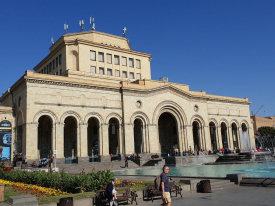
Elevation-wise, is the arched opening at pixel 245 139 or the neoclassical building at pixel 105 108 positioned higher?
the neoclassical building at pixel 105 108

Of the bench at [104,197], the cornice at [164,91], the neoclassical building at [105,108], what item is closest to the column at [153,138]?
the neoclassical building at [105,108]

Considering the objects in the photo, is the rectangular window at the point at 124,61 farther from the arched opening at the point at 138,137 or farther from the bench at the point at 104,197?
the bench at the point at 104,197

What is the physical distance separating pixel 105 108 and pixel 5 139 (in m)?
13.0

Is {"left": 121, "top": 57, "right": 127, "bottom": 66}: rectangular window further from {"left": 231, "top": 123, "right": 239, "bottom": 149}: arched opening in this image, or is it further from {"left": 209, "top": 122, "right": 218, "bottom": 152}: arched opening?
{"left": 231, "top": 123, "right": 239, "bottom": 149}: arched opening

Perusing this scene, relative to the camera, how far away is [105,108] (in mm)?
36312

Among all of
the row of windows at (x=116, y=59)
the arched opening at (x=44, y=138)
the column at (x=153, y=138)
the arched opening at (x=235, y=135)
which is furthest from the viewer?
the arched opening at (x=235, y=135)

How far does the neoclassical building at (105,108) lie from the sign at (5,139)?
2.43ft

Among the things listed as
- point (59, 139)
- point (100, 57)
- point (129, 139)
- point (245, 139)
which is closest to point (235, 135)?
point (245, 139)

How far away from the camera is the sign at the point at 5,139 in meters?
31.7

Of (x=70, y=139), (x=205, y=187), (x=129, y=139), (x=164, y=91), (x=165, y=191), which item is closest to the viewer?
(x=165, y=191)

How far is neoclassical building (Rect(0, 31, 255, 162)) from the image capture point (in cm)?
3188

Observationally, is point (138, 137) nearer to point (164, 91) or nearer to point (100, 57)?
point (164, 91)

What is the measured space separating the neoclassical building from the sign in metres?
0.74

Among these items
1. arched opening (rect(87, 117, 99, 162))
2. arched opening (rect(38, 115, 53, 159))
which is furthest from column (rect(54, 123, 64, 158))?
arched opening (rect(87, 117, 99, 162))
